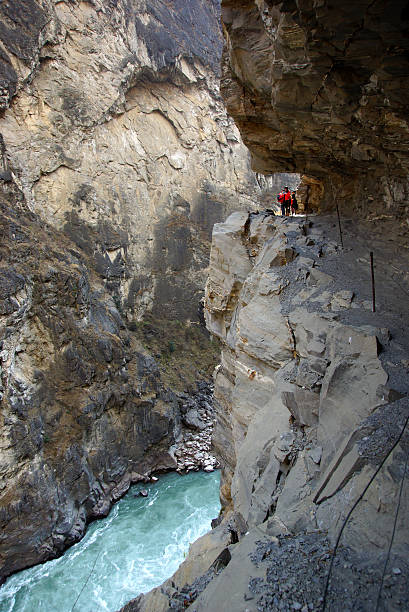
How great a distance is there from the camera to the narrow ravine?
45.0ft

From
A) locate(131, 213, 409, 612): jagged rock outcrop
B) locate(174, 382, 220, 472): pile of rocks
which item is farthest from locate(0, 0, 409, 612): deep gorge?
locate(174, 382, 220, 472): pile of rocks

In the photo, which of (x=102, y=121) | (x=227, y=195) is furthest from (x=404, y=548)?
(x=227, y=195)

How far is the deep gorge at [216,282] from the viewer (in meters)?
3.89

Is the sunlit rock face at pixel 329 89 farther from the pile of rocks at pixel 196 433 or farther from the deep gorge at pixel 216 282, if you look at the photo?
the pile of rocks at pixel 196 433

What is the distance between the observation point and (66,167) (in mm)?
25750

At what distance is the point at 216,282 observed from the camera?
10625mm

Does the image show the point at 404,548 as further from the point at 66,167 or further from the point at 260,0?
the point at 66,167

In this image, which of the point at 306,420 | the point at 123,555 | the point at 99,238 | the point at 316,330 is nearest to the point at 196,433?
the point at 123,555

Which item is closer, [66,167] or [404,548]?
[404,548]

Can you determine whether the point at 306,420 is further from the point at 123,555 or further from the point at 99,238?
the point at 99,238

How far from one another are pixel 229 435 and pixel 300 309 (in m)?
4.66

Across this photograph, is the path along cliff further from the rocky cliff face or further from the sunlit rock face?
the rocky cliff face

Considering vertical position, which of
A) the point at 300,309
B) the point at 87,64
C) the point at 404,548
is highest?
the point at 87,64

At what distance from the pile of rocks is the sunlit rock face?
47.5ft
